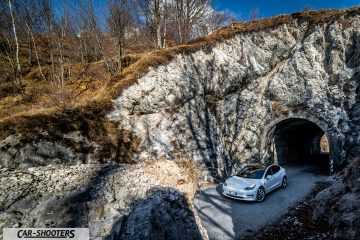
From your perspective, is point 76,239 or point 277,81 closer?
point 76,239

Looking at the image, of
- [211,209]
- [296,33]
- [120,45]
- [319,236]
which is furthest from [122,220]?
[296,33]

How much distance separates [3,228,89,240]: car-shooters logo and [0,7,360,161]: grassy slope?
15.4ft

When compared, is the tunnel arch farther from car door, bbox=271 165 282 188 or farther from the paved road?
car door, bbox=271 165 282 188

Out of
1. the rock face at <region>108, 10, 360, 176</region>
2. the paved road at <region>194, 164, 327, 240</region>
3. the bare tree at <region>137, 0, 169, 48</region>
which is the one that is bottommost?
the paved road at <region>194, 164, 327, 240</region>

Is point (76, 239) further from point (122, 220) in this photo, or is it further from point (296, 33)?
point (296, 33)

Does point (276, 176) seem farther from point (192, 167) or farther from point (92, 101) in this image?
point (92, 101)

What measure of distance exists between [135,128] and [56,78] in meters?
10.3

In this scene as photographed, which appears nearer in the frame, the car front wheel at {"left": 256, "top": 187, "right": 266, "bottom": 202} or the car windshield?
the car front wheel at {"left": 256, "top": 187, "right": 266, "bottom": 202}

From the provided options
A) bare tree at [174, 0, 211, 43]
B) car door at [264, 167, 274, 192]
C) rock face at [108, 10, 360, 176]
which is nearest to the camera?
car door at [264, 167, 274, 192]

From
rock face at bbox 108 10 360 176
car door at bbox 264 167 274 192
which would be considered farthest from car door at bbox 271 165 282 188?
rock face at bbox 108 10 360 176

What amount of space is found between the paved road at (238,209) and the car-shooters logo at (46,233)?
495 centimetres

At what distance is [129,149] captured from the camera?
13.2 meters

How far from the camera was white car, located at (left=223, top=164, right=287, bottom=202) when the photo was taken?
40.3 feet

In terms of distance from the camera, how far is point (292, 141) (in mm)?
24406
